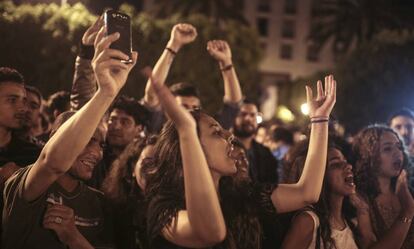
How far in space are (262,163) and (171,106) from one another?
4.21m

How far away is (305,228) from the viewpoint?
320 centimetres

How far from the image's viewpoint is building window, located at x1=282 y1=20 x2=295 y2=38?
5691cm

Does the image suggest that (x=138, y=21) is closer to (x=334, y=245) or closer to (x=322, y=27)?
(x=334, y=245)

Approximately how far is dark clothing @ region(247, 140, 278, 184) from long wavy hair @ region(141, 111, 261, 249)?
285 centimetres

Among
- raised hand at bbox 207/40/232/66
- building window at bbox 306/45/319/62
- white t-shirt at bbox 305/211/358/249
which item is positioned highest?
raised hand at bbox 207/40/232/66

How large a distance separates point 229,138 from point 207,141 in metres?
0.18

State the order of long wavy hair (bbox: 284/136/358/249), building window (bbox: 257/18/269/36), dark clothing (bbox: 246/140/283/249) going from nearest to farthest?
long wavy hair (bbox: 284/136/358/249) < dark clothing (bbox: 246/140/283/249) < building window (bbox: 257/18/269/36)

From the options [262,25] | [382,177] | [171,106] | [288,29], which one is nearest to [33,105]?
[382,177]

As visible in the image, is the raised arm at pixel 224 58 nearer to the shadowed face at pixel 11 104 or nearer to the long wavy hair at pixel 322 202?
the long wavy hair at pixel 322 202

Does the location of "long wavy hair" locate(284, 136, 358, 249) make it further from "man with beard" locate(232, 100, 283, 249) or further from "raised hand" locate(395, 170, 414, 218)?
"man with beard" locate(232, 100, 283, 249)

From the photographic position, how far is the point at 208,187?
2211 mm

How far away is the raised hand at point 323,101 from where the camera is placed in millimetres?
3205

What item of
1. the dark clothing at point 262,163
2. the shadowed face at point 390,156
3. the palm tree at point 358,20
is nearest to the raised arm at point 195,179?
the shadowed face at point 390,156

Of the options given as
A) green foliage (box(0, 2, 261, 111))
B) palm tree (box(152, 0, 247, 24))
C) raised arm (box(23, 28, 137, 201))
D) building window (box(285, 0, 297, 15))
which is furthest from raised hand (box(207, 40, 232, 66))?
building window (box(285, 0, 297, 15))
